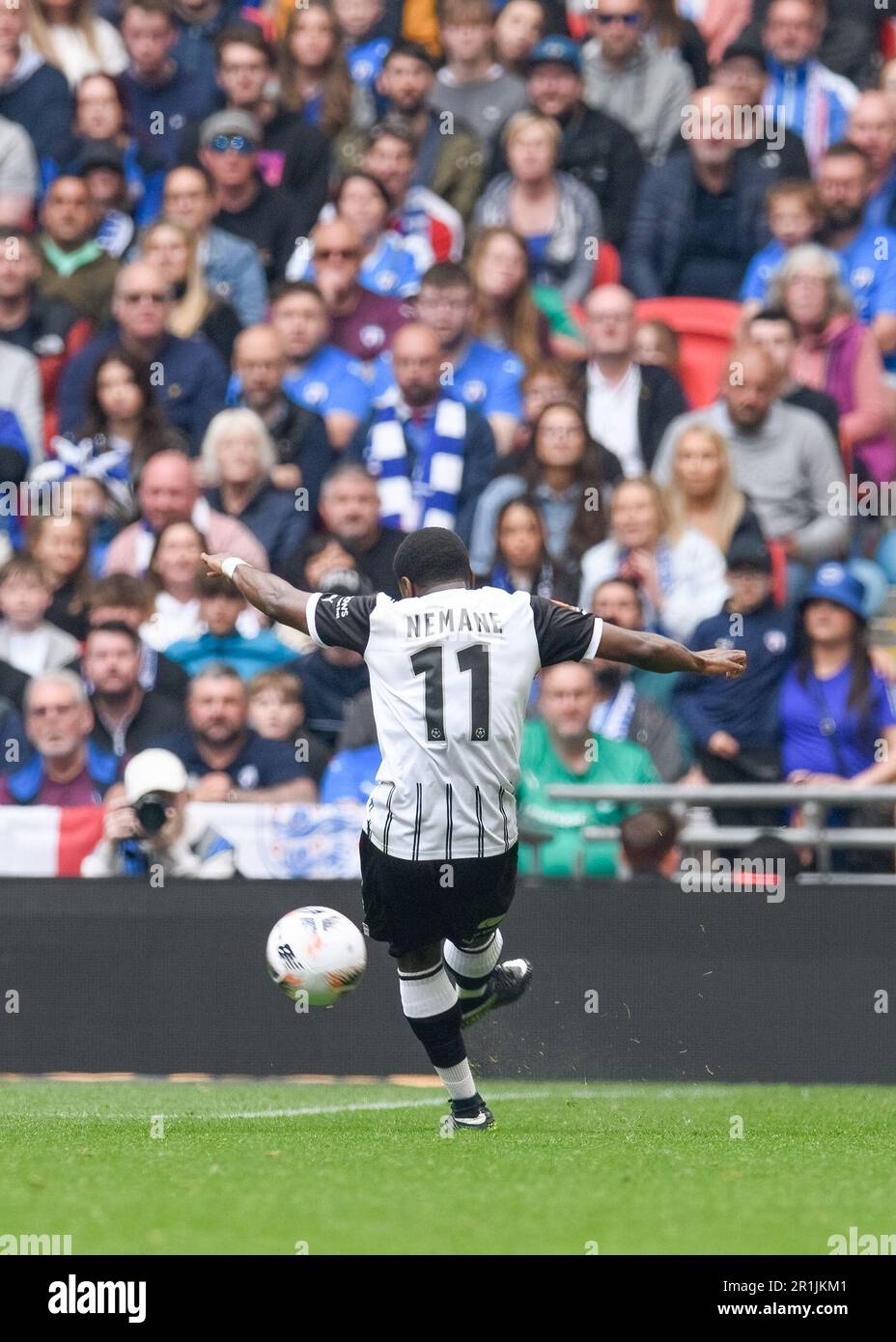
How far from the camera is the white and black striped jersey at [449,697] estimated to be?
27.2ft

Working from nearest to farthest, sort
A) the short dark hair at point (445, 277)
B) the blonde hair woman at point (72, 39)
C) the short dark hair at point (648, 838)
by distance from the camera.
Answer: the short dark hair at point (648, 838) → the short dark hair at point (445, 277) → the blonde hair woman at point (72, 39)

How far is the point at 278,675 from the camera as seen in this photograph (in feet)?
43.1

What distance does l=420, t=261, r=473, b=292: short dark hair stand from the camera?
14648mm

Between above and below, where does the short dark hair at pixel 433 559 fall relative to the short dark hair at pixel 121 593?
below

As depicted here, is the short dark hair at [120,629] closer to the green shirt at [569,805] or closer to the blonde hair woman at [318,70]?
the green shirt at [569,805]

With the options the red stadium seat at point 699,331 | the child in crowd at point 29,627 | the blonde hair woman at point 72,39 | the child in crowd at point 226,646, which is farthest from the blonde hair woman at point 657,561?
the blonde hair woman at point 72,39

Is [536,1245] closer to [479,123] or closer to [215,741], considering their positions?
[215,741]

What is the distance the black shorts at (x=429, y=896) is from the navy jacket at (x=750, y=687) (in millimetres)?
4534

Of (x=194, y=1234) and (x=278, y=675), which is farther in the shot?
(x=278, y=675)

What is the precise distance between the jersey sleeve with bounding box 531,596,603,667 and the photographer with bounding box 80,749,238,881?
13.8 feet

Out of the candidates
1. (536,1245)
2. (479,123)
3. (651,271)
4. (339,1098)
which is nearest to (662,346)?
(651,271)

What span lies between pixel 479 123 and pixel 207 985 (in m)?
6.69

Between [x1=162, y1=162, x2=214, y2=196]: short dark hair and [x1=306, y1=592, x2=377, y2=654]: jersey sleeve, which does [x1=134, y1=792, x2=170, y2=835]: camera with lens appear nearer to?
[x1=306, y1=592, x2=377, y2=654]: jersey sleeve

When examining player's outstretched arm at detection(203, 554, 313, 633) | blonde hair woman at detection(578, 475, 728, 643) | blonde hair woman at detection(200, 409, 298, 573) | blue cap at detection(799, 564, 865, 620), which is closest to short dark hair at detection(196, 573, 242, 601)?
blonde hair woman at detection(200, 409, 298, 573)
